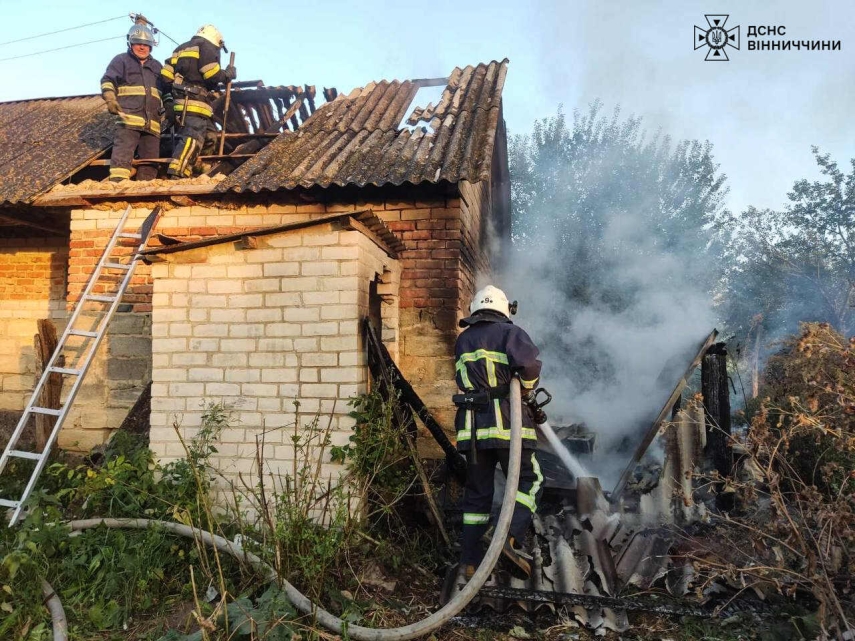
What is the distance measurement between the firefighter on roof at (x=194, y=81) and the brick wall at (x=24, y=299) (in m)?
2.49

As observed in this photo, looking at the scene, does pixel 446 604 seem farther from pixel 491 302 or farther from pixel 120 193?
pixel 120 193

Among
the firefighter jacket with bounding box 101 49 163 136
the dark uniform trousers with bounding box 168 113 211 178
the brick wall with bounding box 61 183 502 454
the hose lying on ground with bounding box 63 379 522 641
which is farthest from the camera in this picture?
the firefighter jacket with bounding box 101 49 163 136

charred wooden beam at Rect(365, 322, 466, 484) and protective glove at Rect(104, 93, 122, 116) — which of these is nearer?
charred wooden beam at Rect(365, 322, 466, 484)

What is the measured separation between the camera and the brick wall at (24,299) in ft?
24.1

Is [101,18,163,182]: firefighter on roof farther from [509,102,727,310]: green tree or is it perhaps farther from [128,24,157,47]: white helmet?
[509,102,727,310]: green tree

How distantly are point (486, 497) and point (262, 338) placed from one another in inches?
93.9

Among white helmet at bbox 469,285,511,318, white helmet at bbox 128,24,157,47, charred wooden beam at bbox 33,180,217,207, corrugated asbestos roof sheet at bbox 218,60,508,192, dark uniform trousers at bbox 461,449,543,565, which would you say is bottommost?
dark uniform trousers at bbox 461,449,543,565

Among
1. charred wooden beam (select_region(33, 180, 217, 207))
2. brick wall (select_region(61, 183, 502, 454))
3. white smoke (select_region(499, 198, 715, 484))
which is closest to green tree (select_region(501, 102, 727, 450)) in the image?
white smoke (select_region(499, 198, 715, 484))

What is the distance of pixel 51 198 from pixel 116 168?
770 millimetres

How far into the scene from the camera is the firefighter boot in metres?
3.82

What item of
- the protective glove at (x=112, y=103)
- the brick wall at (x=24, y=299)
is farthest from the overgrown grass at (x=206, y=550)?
the protective glove at (x=112, y=103)

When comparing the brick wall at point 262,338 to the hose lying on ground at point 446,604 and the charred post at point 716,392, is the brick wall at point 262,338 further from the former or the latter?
the charred post at point 716,392

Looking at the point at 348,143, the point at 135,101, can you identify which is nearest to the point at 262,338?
the point at 348,143

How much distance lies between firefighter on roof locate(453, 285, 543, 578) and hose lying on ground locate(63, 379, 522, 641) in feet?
0.55
